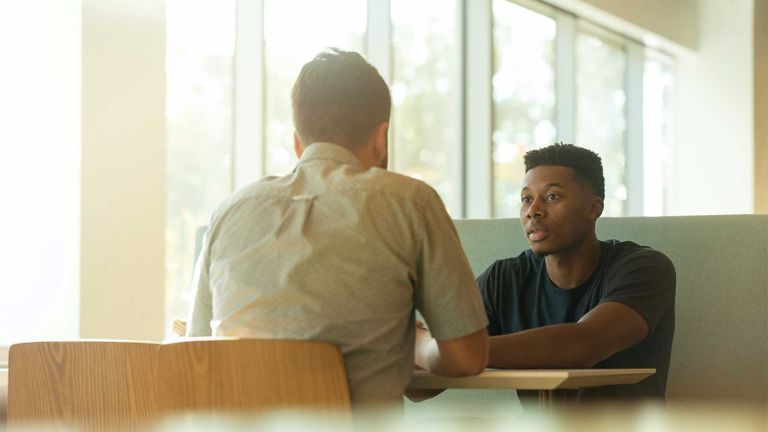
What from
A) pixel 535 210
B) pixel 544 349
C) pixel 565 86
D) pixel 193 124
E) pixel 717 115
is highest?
pixel 565 86

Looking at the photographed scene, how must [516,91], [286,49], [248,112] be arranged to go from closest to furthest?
1. [248,112]
2. [286,49]
3. [516,91]

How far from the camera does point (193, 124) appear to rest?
5.11 meters

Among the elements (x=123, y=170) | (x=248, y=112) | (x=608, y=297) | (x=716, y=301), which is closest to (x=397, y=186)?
(x=608, y=297)

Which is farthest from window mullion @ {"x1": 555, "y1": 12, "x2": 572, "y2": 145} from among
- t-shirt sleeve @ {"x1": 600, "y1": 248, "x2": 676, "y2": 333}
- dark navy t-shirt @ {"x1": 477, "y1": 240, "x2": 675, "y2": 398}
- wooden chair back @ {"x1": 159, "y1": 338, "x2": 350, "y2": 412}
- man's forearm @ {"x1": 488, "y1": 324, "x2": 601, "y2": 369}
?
wooden chair back @ {"x1": 159, "y1": 338, "x2": 350, "y2": 412}

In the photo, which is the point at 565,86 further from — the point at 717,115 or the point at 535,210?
the point at 535,210

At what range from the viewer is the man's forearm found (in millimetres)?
1903

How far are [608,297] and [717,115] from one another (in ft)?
24.6

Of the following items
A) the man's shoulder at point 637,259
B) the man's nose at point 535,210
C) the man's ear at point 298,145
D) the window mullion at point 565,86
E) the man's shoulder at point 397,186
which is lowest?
the man's shoulder at point 637,259

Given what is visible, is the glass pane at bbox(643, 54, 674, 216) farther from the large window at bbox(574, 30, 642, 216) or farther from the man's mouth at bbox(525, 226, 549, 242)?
the man's mouth at bbox(525, 226, 549, 242)

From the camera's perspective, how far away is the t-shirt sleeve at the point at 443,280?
1442 mm

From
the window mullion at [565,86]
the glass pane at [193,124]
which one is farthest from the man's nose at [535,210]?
the window mullion at [565,86]

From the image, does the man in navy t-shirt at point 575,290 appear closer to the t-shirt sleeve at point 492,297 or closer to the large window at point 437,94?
the t-shirt sleeve at point 492,297

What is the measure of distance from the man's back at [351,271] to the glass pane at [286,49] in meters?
4.03

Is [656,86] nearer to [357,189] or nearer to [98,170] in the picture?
[98,170]
